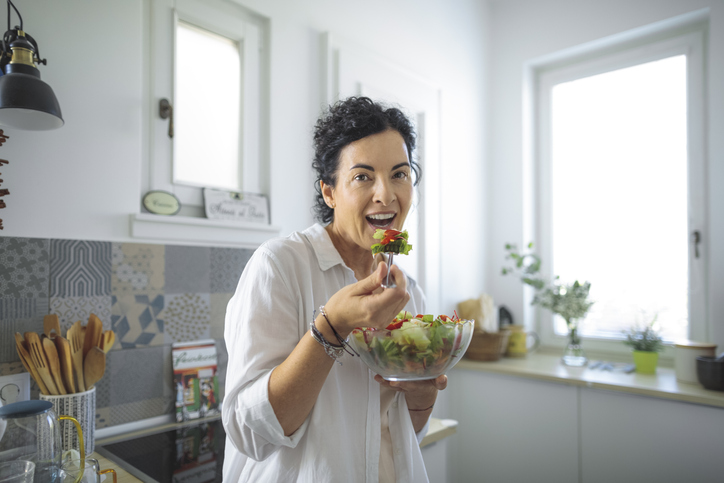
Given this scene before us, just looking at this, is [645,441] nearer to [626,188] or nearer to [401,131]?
[626,188]

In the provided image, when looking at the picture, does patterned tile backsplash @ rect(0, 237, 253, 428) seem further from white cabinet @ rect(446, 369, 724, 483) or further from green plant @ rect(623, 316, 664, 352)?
green plant @ rect(623, 316, 664, 352)

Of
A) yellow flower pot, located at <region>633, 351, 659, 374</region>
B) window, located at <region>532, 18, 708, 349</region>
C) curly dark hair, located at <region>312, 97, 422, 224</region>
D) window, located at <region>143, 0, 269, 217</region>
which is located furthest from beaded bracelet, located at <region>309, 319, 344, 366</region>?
window, located at <region>532, 18, 708, 349</region>

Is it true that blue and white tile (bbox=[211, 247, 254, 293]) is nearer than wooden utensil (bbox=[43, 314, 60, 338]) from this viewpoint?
No

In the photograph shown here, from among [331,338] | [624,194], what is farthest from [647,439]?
[331,338]

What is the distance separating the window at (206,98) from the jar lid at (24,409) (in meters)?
0.73

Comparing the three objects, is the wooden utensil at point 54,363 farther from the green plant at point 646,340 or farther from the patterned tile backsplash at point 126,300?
the green plant at point 646,340

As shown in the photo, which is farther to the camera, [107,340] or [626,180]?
[626,180]

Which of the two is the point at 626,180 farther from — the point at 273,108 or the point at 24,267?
the point at 24,267

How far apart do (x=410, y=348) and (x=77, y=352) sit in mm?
887

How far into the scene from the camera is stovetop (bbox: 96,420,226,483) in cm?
117

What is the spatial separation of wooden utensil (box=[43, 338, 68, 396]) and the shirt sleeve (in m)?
0.51

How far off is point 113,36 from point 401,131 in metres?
0.91

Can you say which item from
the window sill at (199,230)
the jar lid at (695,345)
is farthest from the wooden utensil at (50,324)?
the jar lid at (695,345)

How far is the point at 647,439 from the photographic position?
195cm
